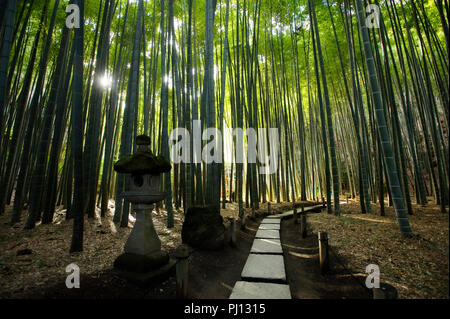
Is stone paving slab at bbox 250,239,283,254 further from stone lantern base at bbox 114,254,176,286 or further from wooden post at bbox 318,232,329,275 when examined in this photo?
stone lantern base at bbox 114,254,176,286

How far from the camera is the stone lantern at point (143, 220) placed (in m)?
1.98

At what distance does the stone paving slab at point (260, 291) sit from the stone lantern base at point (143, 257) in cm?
82

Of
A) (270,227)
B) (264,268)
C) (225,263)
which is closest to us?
(264,268)

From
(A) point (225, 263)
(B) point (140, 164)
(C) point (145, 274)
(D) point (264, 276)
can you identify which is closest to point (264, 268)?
(D) point (264, 276)

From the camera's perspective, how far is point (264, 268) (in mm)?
2383

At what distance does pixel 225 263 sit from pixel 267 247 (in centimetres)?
82

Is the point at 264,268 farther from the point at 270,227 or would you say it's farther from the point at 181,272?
the point at 270,227

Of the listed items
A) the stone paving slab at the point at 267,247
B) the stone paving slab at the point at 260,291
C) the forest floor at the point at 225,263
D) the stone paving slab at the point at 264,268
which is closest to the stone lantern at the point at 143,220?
the forest floor at the point at 225,263

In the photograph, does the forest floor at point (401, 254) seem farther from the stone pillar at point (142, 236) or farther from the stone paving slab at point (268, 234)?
the stone pillar at point (142, 236)

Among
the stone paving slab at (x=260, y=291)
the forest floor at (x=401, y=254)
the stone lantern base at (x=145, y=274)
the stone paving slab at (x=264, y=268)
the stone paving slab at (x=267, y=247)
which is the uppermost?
the forest floor at (x=401, y=254)

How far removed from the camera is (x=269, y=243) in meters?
3.38
